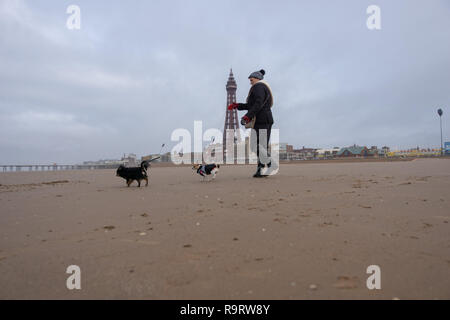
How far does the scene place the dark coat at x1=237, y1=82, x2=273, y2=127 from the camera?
615cm

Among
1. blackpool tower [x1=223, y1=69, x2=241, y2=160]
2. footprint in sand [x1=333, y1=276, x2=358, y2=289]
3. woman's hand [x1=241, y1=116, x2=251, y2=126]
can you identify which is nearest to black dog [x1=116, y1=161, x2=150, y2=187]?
woman's hand [x1=241, y1=116, x2=251, y2=126]

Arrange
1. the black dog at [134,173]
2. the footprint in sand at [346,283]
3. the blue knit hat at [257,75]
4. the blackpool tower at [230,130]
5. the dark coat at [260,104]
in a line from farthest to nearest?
the blackpool tower at [230,130], the blue knit hat at [257,75], the dark coat at [260,104], the black dog at [134,173], the footprint in sand at [346,283]

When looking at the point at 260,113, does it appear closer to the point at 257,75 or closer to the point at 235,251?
the point at 257,75

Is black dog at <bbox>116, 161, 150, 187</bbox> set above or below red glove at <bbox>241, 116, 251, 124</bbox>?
below

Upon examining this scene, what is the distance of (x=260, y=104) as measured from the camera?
20.2 ft

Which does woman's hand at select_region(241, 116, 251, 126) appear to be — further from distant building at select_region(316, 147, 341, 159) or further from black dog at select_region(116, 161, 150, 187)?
distant building at select_region(316, 147, 341, 159)

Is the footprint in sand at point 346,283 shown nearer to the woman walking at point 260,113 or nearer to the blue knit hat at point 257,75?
the woman walking at point 260,113

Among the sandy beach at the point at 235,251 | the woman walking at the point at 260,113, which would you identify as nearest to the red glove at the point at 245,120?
the woman walking at the point at 260,113

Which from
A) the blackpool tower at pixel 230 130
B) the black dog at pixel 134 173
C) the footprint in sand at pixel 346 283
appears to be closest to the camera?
the footprint in sand at pixel 346 283

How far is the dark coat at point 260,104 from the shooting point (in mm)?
6152
